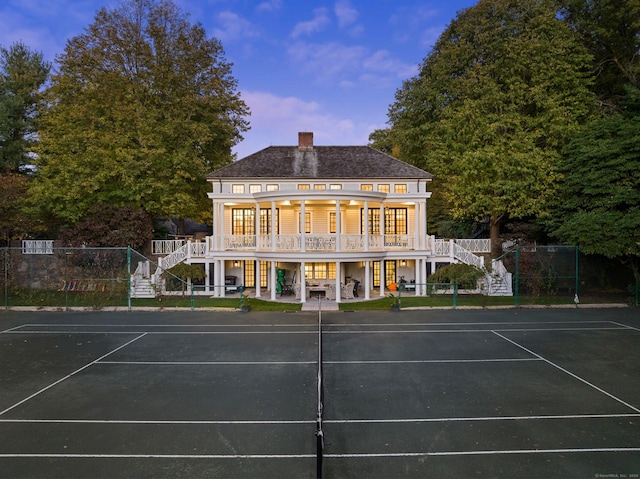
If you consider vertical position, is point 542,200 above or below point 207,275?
above

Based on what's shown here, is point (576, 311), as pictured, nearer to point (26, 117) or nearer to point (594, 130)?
point (594, 130)

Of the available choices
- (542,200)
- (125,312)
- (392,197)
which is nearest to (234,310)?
(125,312)

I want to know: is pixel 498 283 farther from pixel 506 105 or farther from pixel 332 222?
pixel 506 105

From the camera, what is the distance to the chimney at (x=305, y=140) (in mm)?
30312

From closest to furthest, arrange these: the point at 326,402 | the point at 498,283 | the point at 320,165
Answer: the point at 326,402 < the point at 498,283 < the point at 320,165

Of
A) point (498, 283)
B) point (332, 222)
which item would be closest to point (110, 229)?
point (332, 222)

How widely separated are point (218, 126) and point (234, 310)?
16678 mm

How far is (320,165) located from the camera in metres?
28.2

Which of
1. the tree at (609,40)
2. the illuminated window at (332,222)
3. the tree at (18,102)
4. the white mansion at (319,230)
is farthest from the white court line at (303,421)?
the tree at (18,102)

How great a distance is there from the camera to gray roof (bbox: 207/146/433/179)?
27.0 m

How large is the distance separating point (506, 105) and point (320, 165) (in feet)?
47.3

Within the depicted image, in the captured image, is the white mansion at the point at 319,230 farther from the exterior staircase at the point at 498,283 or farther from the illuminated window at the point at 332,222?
the exterior staircase at the point at 498,283

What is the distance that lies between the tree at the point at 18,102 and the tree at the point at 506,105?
34894mm

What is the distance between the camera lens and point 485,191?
28.6m
